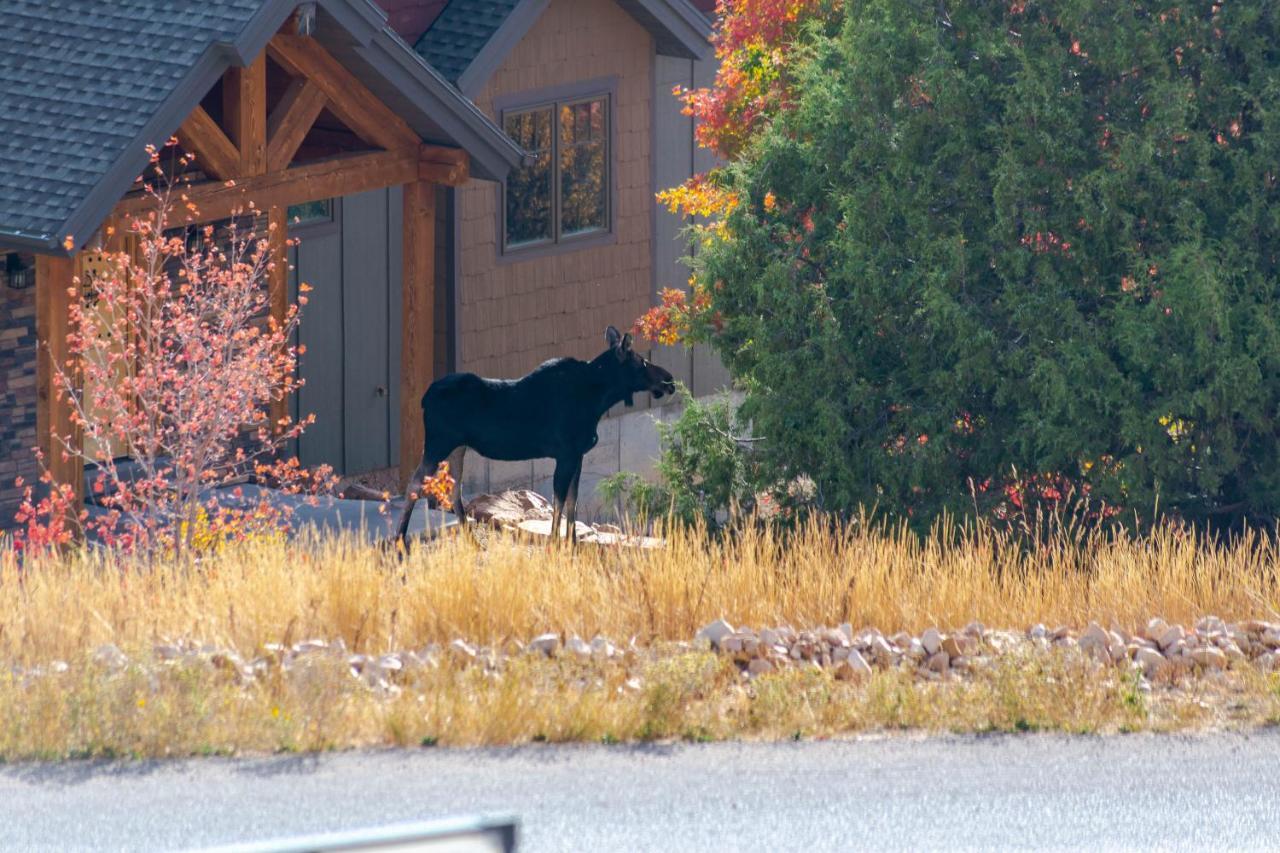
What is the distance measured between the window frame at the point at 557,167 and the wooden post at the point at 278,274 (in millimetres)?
2550

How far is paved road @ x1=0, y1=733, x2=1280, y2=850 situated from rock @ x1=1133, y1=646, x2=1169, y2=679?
886 millimetres

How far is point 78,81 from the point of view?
46.1 ft

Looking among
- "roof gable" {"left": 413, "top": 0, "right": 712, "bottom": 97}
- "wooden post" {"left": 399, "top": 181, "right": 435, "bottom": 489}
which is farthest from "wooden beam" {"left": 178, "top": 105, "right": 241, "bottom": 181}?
"roof gable" {"left": 413, "top": 0, "right": 712, "bottom": 97}

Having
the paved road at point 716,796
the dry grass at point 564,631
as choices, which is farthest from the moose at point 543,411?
the paved road at point 716,796

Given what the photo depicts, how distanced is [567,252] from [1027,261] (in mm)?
7032

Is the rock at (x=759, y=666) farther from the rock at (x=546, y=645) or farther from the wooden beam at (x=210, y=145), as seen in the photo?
the wooden beam at (x=210, y=145)

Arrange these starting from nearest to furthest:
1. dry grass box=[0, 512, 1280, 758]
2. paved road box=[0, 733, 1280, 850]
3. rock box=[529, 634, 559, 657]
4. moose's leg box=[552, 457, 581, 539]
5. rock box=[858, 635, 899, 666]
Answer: paved road box=[0, 733, 1280, 850]
dry grass box=[0, 512, 1280, 758]
rock box=[529, 634, 559, 657]
rock box=[858, 635, 899, 666]
moose's leg box=[552, 457, 581, 539]

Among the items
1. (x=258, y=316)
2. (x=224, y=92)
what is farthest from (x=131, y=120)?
(x=258, y=316)

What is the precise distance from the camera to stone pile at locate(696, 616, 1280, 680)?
938 centimetres

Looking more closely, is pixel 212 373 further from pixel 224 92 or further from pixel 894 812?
pixel 894 812

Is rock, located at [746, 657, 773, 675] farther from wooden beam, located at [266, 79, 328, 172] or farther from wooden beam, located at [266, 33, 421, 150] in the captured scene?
wooden beam, located at [266, 33, 421, 150]

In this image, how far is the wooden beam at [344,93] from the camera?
15.2 meters

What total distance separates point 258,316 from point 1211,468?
25.6 feet

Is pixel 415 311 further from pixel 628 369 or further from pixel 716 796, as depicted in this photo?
pixel 716 796
